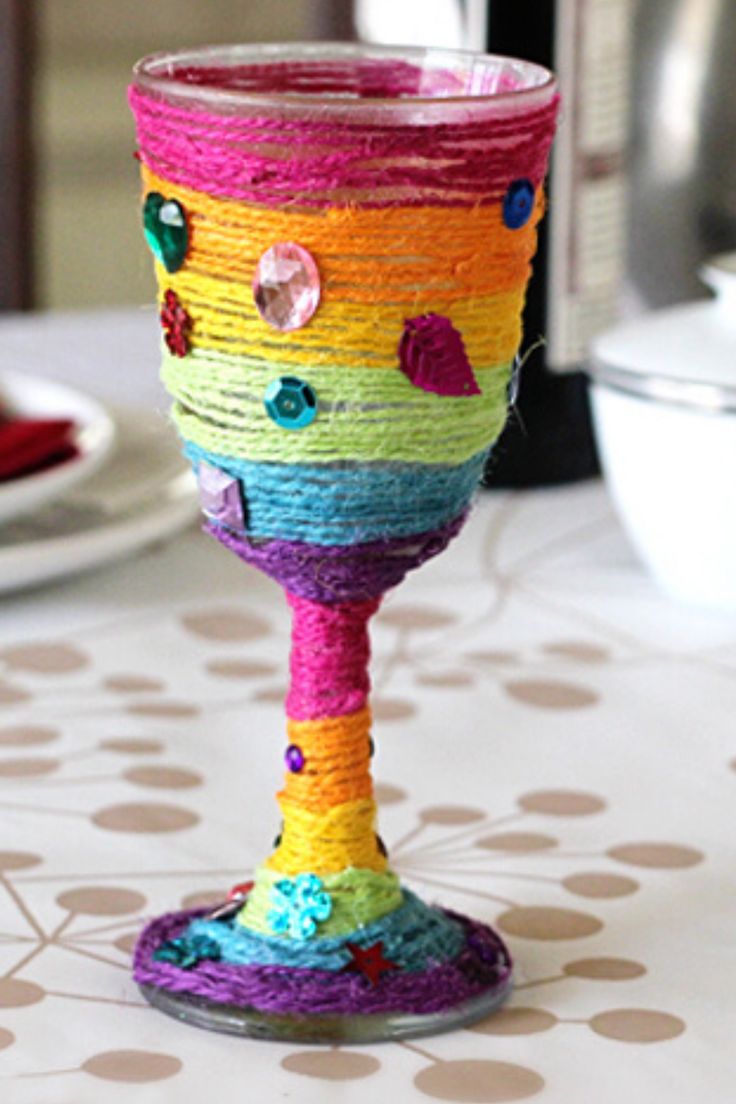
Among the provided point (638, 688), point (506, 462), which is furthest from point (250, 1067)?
point (506, 462)

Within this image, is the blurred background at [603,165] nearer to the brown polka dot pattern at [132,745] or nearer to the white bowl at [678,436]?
the white bowl at [678,436]

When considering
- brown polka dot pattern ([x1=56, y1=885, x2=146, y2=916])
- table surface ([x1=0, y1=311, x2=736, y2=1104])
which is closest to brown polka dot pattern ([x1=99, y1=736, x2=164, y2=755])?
table surface ([x1=0, y1=311, x2=736, y2=1104])

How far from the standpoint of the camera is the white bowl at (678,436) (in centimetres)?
77

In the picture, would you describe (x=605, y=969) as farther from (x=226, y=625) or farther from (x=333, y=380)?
(x=226, y=625)

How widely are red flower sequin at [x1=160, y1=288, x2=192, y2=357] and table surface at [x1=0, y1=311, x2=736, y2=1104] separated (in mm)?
157

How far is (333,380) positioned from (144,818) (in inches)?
8.2

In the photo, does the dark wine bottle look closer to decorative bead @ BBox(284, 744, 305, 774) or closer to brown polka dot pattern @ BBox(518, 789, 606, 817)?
brown polka dot pattern @ BBox(518, 789, 606, 817)

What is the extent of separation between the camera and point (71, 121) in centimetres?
300

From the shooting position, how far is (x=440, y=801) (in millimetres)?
635

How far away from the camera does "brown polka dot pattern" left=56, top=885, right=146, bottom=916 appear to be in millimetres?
551

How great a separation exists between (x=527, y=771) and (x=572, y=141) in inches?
14.5

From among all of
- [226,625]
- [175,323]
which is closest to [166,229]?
[175,323]

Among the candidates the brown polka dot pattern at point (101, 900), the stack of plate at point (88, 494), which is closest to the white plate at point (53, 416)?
the stack of plate at point (88, 494)

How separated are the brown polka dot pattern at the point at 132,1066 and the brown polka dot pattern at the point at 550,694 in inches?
10.9
